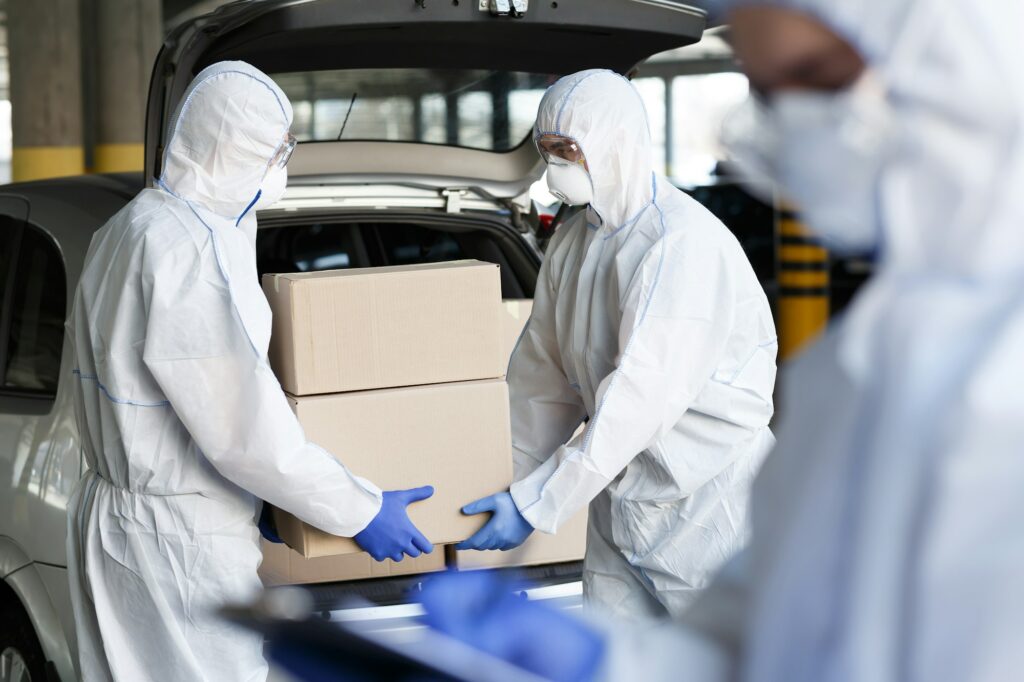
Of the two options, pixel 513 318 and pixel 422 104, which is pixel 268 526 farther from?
pixel 422 104

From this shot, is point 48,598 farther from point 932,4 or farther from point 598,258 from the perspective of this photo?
point 932,4

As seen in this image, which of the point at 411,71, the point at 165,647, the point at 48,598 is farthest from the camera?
the point at 411,71

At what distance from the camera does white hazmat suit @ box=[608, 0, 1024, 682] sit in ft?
2.48

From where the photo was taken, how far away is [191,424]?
202 centimetres

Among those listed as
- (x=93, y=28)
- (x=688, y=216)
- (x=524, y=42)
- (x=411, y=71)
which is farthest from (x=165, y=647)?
(x=93, y=28)

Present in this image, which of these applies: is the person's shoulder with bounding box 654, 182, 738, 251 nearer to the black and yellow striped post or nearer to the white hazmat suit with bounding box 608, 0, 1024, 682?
the white hazmat suit with bounding box 608, 0, 1024, 682

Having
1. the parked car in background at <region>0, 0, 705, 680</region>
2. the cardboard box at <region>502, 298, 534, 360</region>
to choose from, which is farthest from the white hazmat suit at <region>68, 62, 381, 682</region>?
the cardboard box at <region>502, 298, 534, 360</region>

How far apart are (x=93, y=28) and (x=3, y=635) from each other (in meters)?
10.8

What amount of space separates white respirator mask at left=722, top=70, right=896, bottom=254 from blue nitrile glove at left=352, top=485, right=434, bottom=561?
1302mm

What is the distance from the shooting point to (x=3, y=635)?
277 centimetres

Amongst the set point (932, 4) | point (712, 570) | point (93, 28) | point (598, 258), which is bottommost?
point (712, 570)

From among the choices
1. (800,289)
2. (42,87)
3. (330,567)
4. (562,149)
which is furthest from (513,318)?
(42,87)

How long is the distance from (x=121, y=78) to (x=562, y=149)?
34.2 feet

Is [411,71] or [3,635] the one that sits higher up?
[411,71]
